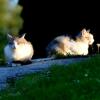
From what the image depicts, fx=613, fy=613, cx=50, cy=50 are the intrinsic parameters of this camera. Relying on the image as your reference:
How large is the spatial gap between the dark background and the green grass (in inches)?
352

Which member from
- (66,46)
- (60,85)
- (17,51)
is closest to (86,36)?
(66,46)

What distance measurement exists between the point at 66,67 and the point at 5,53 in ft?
13.5

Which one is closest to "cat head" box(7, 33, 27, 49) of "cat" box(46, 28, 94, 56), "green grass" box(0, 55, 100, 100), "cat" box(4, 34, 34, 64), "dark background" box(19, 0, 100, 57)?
"cat" box(4, 34, 34, 64)

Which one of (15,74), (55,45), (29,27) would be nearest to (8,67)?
(15,74)

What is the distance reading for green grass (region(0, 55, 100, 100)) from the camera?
419 inches

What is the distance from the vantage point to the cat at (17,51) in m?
17.0

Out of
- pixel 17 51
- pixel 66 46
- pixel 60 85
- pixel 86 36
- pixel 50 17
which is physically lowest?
pixel 60 85

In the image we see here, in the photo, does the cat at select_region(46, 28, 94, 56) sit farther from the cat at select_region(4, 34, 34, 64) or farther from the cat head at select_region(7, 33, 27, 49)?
the cat head at select_region(7, 33, 27, 49)

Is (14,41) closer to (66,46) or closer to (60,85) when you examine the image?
(66,46)

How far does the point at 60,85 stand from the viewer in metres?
11.4

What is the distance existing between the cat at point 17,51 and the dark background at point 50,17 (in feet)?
16.6

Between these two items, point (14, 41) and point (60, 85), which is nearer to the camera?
point (60, 85)

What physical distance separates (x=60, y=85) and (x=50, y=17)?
11.4 metres

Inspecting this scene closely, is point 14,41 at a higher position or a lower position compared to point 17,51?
higher
